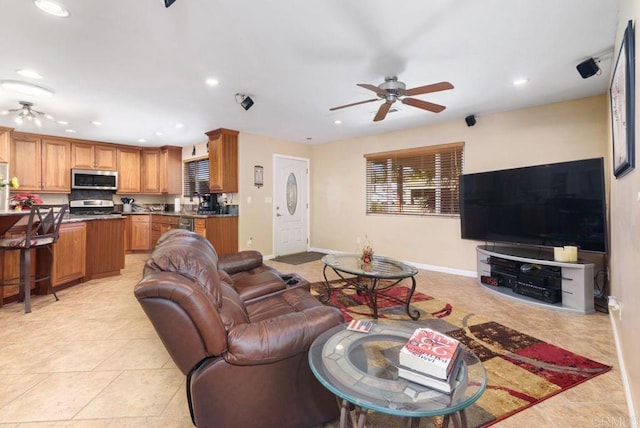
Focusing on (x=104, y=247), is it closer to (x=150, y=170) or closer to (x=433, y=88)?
(x=150, y=170)

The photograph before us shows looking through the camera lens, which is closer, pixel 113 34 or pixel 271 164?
pixel 113 34

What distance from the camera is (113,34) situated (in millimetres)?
2281

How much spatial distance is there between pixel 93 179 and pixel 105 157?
56cm

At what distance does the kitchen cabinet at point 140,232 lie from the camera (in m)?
6.43

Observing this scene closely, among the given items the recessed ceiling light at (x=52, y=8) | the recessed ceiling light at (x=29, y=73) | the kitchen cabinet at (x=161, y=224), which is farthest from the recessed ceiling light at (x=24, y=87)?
the kitchen cabinet at (x=161, y=224)

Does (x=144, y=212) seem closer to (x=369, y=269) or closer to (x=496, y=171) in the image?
(x=369, y=269)

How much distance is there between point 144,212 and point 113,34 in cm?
510

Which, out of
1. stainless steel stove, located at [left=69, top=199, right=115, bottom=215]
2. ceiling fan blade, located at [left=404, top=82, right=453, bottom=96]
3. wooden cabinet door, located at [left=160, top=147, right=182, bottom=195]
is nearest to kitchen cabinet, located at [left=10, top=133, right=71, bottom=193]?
stainless steel stove, located at [left=69, top=199, right=115, bottom=215]

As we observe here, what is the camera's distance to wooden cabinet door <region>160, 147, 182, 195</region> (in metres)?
6.75

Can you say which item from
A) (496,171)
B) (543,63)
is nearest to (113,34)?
(543,63)

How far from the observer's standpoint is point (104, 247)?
4.40m

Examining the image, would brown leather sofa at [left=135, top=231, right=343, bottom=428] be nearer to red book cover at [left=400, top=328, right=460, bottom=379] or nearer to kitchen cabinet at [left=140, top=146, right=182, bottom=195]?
red book cover at [left=400, top=328, right=460, bottom=379]

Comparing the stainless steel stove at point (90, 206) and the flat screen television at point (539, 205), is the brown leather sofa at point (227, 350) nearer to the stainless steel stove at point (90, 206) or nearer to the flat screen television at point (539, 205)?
the flat screen television at point (539, 205)

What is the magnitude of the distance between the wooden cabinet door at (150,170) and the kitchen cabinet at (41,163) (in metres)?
1.35
